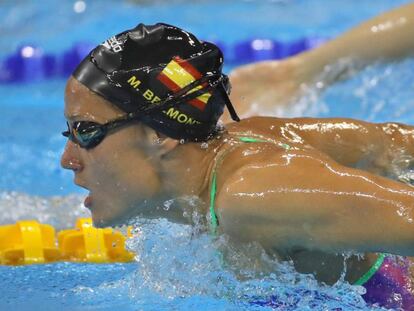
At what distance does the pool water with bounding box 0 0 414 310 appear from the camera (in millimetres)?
2414

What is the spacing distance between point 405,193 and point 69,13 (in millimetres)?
4736

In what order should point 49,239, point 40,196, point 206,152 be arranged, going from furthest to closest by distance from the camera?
point 40,196 → point 49,239 → point 206,152

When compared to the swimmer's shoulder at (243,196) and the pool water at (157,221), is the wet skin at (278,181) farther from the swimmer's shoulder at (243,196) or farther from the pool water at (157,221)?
the pool water at (157,221)

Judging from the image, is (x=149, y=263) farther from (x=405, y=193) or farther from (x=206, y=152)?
(x=405, y=193)

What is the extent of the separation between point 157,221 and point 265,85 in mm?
1617

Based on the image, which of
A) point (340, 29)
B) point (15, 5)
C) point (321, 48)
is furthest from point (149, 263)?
point (15, 5)

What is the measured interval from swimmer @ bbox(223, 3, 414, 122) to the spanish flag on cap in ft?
5.41

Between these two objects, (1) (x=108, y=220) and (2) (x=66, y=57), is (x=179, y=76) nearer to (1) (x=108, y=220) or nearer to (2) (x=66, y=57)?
(1) (x=108, y=220)

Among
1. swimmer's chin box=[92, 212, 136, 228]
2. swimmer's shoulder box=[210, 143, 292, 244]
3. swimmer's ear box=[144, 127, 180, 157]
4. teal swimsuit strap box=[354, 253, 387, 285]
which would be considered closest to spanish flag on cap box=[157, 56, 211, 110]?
swimmer's ear box=[144, 127, 180, 157]

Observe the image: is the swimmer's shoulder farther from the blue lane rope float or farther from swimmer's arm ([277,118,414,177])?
the blue lane rope float

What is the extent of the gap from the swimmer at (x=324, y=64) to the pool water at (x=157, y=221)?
0.11 meters

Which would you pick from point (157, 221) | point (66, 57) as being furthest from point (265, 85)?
point (66, 57)

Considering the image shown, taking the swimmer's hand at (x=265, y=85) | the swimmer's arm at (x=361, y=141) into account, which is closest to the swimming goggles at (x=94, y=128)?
the swimmer's arm at (x=361, y=141)

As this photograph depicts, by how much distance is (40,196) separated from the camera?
12.4 feet
